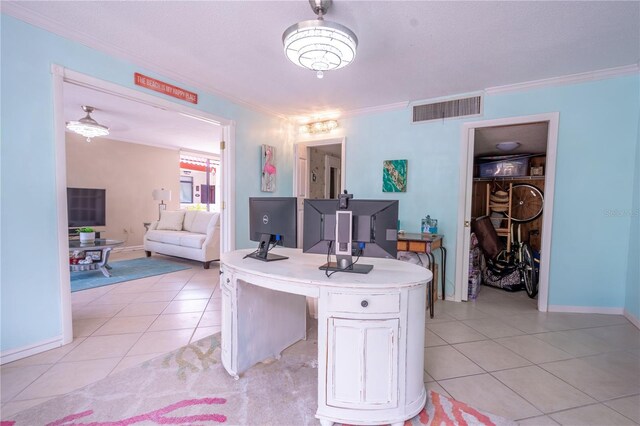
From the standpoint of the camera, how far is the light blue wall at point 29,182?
6.81 ft

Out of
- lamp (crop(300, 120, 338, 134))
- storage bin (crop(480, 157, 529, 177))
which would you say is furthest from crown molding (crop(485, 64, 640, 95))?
lamp (crop(300, 120, 338, 134))

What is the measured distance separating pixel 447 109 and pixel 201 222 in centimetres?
A: 455

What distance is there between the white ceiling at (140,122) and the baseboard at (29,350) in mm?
2517

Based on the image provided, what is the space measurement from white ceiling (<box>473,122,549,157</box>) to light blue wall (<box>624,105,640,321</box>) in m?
1.11

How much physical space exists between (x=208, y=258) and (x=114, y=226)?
291 cm

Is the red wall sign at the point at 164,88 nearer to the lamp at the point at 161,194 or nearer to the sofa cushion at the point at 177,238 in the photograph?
the sofa cushion at the point at 177,238

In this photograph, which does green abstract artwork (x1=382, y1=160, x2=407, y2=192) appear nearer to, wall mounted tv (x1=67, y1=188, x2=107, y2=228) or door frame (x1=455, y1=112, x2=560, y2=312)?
door frame (x1=455, y1=112, x2=560, y2=312)

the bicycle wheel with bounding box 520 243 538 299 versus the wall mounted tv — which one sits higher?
the wall mounted tv

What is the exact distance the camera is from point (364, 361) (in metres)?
1.47

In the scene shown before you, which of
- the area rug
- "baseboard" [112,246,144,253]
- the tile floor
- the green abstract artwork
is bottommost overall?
the tile floor

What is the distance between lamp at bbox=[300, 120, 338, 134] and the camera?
4410mm

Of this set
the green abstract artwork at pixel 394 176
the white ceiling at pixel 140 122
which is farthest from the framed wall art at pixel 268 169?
the green abstract artwork at pixel 394 176

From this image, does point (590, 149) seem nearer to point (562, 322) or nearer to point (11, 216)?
point (562, 322)

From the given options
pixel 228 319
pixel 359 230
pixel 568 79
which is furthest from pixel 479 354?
pixel 568 79
